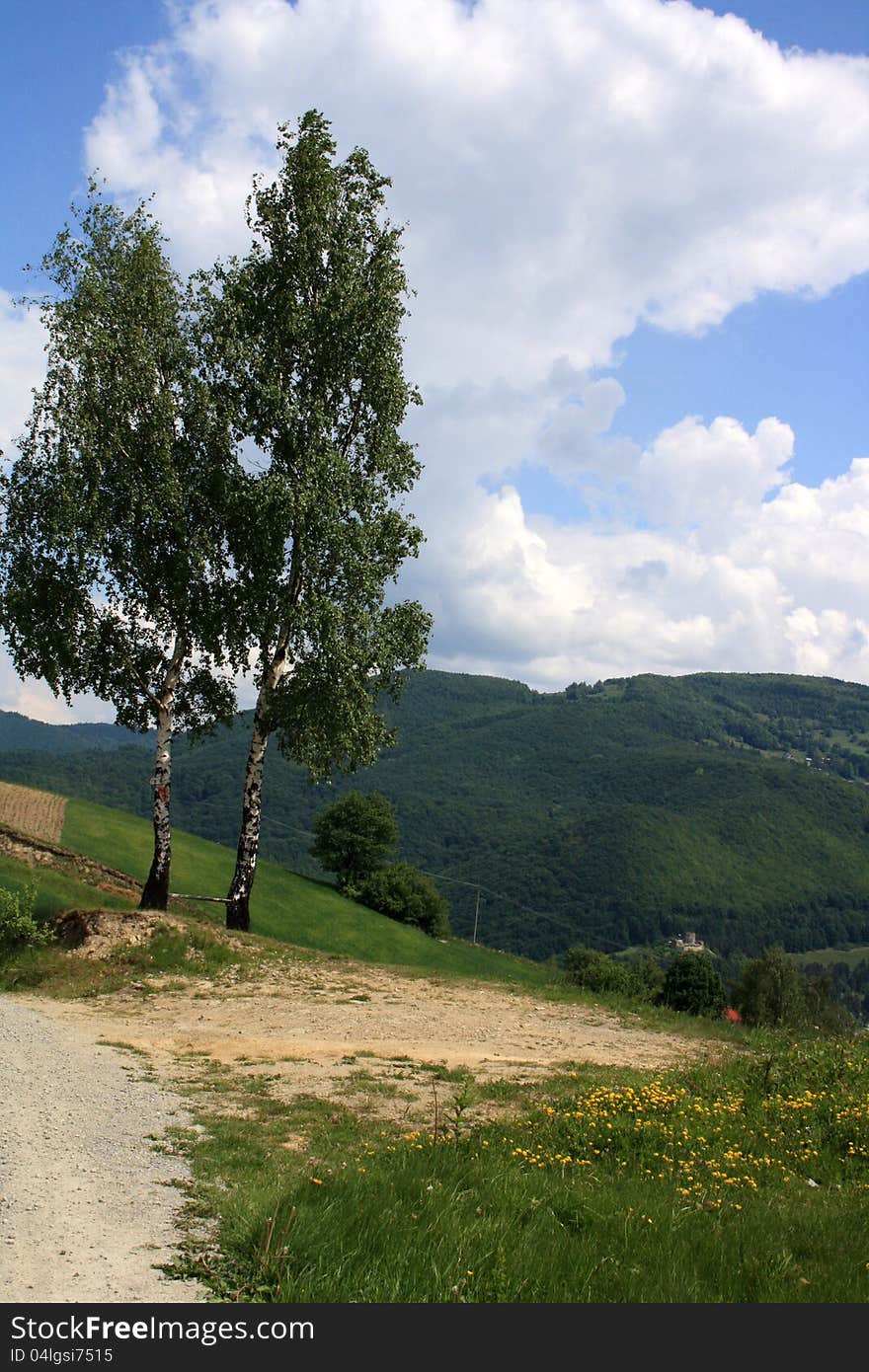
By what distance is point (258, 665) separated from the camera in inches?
1041

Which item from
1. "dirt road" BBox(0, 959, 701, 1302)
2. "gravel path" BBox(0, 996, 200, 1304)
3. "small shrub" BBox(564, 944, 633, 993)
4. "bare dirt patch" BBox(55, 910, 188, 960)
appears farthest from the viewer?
"small shrub" BBox(564, 944, 633, 993)

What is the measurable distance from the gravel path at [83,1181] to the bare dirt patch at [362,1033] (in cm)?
177

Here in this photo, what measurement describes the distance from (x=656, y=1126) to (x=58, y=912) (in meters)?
19.1

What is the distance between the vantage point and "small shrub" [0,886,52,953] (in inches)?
780

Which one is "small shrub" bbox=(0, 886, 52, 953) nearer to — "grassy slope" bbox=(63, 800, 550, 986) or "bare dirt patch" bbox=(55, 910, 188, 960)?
"bare dirt patch" bbox=(55, 910, 188, 960)

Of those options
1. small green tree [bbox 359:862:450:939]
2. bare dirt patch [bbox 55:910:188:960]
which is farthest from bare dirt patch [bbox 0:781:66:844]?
small green tree [bbox 359:862:450:939]

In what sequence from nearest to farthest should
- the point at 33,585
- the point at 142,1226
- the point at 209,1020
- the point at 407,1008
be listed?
the point at 142,1226
the point at 209,1020
the point at 407,1008
the point at 33,585

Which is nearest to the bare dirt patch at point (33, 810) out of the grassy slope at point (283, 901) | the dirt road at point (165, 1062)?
the grassy slope at point (283, 901)

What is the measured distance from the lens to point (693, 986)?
72.3 m

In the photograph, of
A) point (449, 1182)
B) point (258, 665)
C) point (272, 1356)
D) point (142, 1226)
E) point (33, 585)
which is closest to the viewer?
point (272, 1356)

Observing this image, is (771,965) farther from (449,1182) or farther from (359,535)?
(449,1182)

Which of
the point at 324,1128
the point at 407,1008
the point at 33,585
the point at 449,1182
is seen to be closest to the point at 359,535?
the point at 33,585

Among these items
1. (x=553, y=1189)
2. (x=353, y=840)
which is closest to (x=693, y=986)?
(x=353, y=840)

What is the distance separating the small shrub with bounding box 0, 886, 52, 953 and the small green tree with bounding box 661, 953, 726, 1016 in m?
61.0
